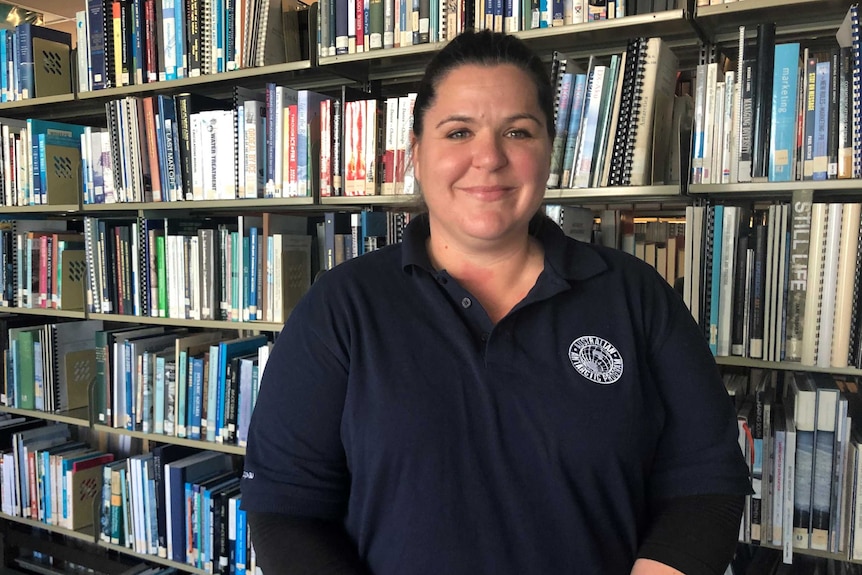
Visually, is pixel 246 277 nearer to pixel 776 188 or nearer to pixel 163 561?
pixel 163 561

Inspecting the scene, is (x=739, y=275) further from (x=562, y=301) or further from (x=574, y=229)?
(x=562, y=301)

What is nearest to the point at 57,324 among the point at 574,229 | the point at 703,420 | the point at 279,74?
the point at 279,74

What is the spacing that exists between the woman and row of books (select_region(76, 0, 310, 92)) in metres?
1.14

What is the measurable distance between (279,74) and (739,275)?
1393 millimetres

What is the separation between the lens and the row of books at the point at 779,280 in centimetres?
138

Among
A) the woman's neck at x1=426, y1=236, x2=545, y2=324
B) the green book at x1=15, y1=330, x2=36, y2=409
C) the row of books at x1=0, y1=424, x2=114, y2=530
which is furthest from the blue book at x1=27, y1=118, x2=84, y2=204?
the woman's neck at x1=426, y1=236, x2=545, y2=324

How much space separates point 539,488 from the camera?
0.88 metres

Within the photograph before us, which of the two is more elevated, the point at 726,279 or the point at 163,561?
the point at 726,279

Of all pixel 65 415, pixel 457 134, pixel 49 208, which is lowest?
pixel 65 415

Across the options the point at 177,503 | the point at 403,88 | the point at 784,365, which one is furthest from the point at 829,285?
the point at 177,503

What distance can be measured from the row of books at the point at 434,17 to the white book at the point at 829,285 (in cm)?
61

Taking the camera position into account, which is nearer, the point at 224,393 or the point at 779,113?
the point at 779,113

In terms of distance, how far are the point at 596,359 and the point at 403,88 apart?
136 centimetres

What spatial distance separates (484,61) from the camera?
1024mm
